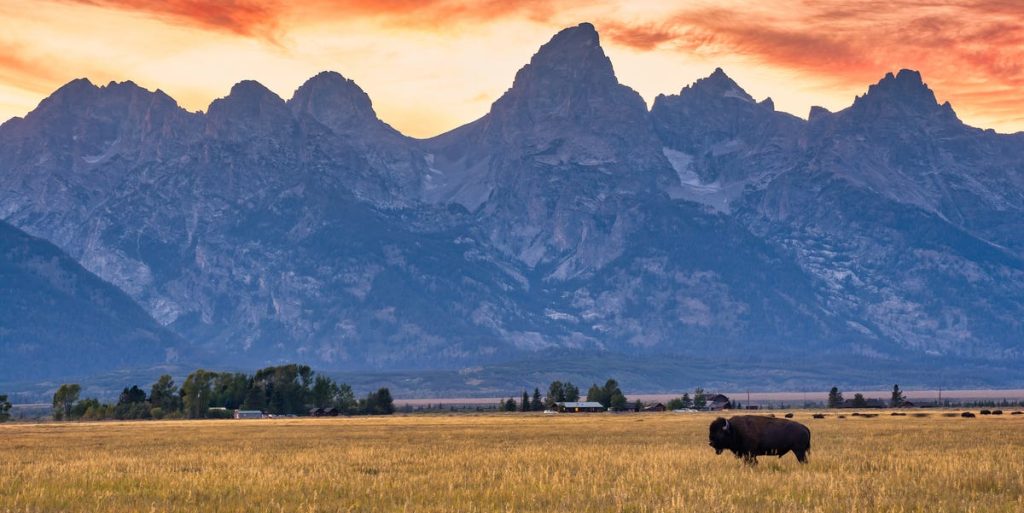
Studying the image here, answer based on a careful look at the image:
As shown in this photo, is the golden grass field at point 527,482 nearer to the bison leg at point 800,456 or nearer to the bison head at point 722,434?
the bison leg at point 800,456

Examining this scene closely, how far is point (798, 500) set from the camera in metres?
35.1

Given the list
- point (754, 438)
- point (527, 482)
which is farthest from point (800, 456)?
point (527, 482)

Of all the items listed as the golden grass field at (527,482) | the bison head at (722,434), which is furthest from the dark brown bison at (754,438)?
the golden grass field at (527,482)

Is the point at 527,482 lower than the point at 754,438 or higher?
lower

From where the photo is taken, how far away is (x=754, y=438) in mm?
47281

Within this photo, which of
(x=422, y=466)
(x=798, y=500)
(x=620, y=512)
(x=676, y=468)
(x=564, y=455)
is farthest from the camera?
(x=564, y=455)

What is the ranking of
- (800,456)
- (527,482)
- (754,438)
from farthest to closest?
(800,456), (754,438), (527,482)

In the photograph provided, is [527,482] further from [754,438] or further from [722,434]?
[754,438]

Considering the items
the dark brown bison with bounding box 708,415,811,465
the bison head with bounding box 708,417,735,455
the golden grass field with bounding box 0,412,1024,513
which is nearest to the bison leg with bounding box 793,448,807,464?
the dark brown bison with bounding box 708,415,811,465

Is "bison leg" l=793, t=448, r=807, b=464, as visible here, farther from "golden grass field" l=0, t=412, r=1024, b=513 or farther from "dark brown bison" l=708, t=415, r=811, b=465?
"golden grass field" l=0, t=412, r=1024, b=513

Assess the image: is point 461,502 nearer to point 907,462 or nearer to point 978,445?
point 907,462

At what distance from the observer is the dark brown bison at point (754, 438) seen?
155 feet

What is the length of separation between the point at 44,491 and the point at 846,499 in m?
23.6

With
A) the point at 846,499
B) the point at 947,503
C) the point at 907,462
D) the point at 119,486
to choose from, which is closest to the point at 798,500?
the point at 846,499
